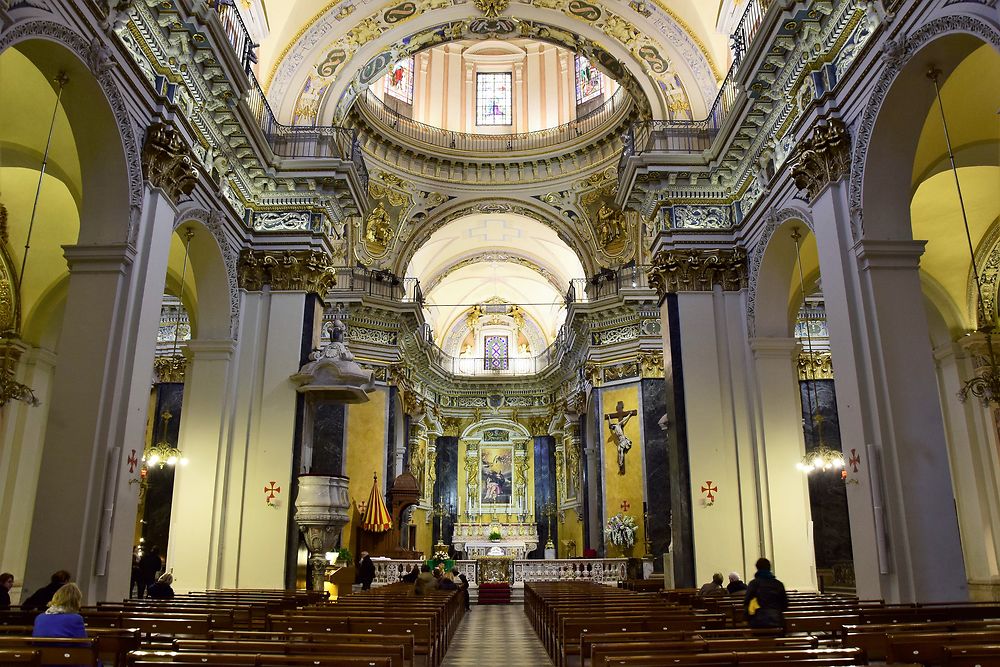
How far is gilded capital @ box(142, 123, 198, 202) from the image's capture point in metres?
8.29

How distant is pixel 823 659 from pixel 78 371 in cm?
686

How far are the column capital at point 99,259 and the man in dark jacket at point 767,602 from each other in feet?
21.4

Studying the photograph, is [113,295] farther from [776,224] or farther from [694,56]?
[694,56]

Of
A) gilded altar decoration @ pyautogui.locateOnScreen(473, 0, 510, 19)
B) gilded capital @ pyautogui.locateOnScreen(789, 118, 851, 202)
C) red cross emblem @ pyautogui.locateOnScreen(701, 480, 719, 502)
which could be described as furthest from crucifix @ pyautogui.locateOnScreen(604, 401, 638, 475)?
gilded capital @ pyautogui.locateOnScreen(789, 118, 851, 202)

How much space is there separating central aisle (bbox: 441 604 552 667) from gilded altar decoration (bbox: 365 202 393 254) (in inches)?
454

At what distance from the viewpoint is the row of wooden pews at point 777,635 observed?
3.49m

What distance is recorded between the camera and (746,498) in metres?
11.4

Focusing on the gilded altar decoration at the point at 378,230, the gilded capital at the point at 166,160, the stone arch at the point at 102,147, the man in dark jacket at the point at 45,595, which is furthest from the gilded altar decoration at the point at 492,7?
the man in dark jacket at the point at 45,595

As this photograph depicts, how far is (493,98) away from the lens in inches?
958

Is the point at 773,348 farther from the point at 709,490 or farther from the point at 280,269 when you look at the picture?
the point at 280,269

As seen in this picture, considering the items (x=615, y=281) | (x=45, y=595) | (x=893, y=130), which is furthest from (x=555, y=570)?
(x=45, y=595)

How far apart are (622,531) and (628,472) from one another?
150 centimetres

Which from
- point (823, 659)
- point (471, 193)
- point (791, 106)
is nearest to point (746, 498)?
point (791, 106)

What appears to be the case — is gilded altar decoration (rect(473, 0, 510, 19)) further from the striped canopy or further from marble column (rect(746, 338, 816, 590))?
the striped canopy
